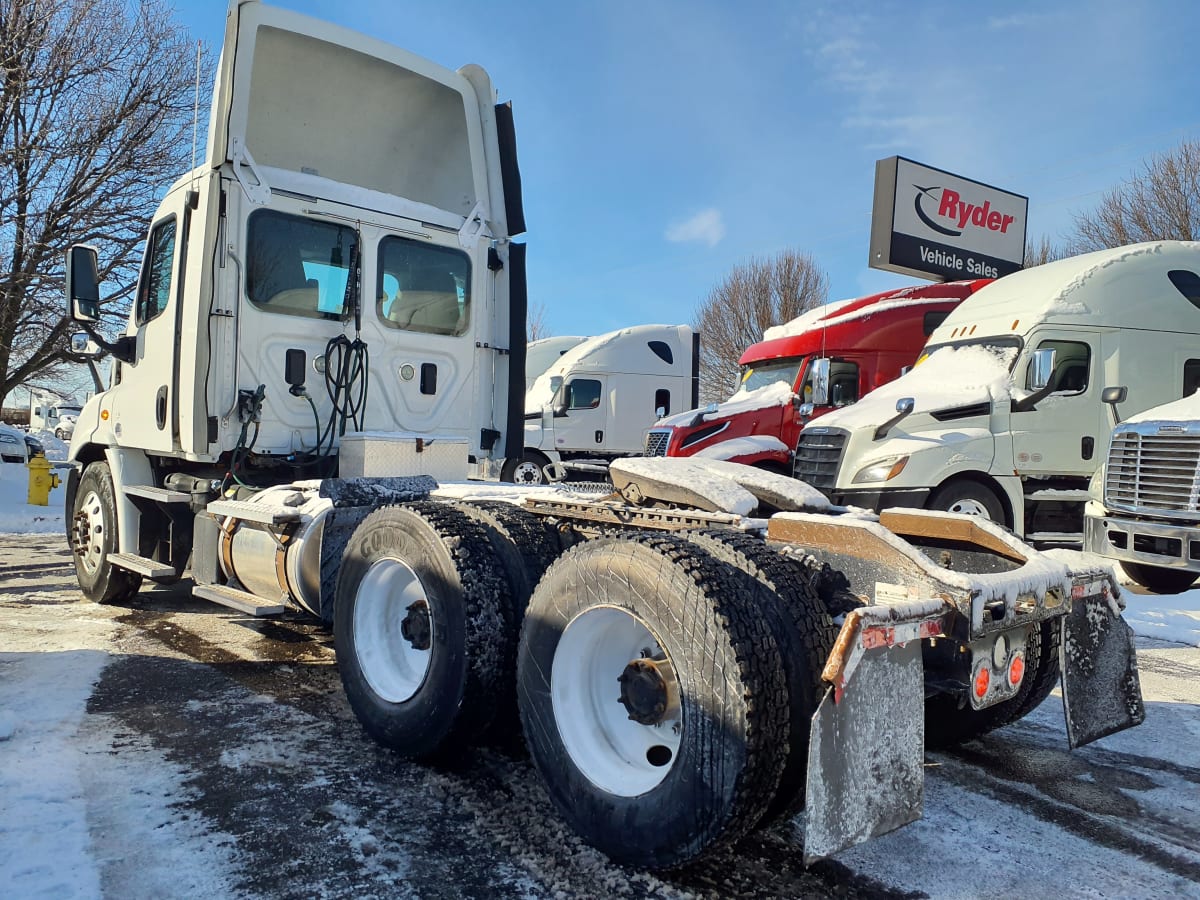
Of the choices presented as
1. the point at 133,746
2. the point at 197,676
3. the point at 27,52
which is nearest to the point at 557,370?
the point at 27,52

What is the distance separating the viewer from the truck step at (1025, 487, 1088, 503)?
9.40m

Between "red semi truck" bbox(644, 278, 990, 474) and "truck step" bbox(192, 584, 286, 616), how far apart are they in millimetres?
7512

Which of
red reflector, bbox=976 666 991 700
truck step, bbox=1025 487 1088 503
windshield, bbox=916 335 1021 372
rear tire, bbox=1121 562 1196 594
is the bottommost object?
rear tire, bbox=1121 562 1196 594

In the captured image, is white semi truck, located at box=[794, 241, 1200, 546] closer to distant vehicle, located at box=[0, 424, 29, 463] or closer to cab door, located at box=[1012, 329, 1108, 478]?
cab door, located at box=[1012, 329, 1108, 478]

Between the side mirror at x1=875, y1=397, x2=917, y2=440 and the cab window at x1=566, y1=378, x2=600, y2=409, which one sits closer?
the side mirror at x1=875, y1=397, x2=917, y2=440

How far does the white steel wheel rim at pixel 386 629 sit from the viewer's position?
3.84 metres

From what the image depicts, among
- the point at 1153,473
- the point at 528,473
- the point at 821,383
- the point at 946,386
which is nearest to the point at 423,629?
the point at 1153,473

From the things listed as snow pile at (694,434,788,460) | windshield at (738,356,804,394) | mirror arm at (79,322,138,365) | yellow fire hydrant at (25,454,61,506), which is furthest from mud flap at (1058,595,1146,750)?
yellow fire hydrant at (25,454,61,506)

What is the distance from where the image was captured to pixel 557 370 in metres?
17.7

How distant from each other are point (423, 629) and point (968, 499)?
715 cm

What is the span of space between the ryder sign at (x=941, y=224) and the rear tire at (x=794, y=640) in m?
18.9

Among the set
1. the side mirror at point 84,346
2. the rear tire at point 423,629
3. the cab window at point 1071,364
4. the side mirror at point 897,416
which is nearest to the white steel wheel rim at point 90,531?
the side mirror at point 84,346

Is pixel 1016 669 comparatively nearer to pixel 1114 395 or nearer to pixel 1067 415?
pixel 1114 395

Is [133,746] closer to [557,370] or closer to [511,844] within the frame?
[511,844]
